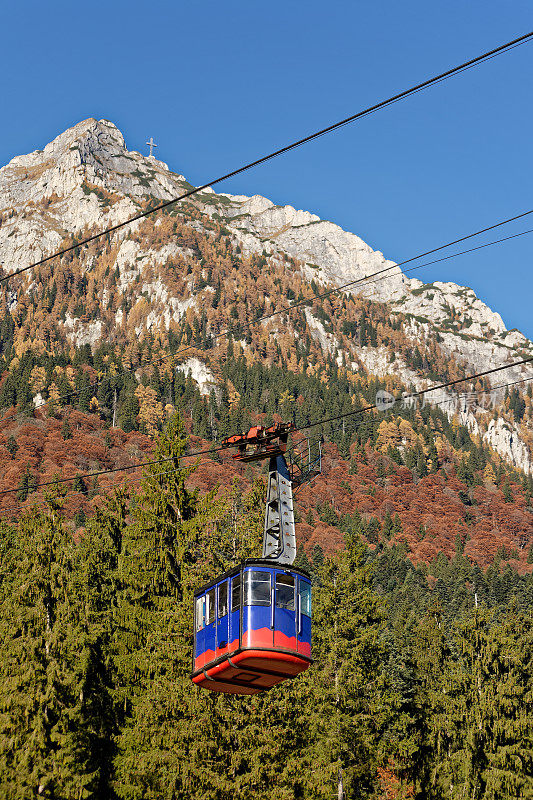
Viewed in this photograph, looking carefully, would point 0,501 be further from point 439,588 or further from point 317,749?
point 317,749

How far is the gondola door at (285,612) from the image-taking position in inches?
956

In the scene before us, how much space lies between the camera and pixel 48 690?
36875 mm

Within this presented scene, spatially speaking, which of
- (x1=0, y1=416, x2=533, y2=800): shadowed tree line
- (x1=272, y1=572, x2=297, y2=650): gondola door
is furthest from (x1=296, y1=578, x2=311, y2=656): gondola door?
(x1=0, y1=416, x2=533, y2=800): shadowed tree line

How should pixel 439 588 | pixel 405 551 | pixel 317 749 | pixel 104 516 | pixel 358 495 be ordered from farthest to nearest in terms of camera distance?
pixel 358 495 → pixel 405 551 → pixel 439 588 → pixel 104 516 → pixel 317 749

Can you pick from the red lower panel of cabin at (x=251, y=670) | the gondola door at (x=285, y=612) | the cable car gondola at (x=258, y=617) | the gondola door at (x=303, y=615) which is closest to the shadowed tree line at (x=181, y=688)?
the red lower panel of cabin at (x=251, y=670)

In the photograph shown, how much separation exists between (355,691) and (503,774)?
760cm

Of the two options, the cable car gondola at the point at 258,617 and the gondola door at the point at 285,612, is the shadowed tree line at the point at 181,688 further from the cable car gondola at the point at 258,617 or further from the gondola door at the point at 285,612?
the gondola door at the point at 285,612

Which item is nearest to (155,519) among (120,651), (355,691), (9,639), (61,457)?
(120,651)

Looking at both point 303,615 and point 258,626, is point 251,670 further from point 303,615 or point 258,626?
point 303,615

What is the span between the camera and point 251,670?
82.0 feet

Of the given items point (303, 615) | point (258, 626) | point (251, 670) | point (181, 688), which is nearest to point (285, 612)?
point (303, 615)

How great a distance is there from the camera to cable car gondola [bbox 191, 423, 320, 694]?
24188 millimetres

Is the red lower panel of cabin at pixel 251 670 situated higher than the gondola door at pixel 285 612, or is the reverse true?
the gondola door at pixel 285 612

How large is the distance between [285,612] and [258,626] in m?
0.87
